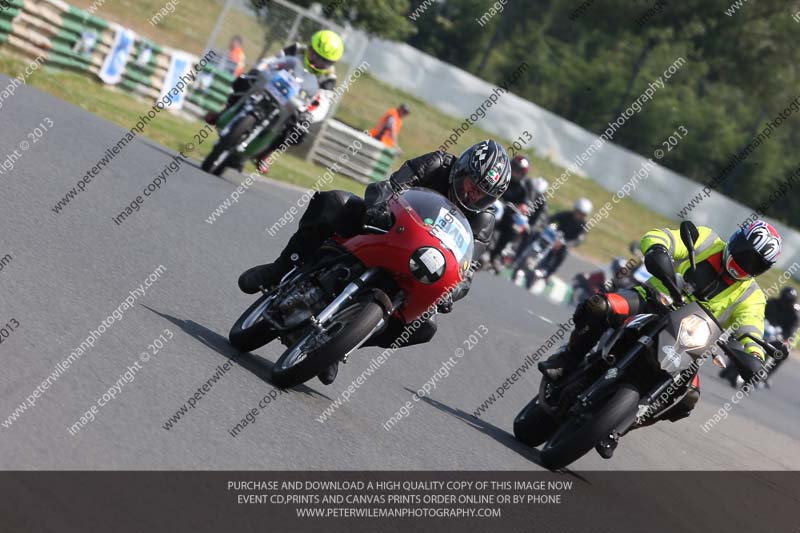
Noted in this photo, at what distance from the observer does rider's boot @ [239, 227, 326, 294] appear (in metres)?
8.10

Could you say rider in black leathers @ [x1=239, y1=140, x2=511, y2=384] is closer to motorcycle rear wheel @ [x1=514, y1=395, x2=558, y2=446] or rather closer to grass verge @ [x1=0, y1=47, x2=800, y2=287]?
motorcycle rear wheel @ [x1=514, y1=395, x2=558, y2=446]

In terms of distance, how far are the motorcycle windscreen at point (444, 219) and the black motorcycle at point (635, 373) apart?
1395 millimetres

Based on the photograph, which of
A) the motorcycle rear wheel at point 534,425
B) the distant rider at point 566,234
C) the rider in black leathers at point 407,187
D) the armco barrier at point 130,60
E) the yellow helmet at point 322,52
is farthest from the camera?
the distant rider at point 566,234

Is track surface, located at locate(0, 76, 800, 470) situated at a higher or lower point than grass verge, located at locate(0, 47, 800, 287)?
higher

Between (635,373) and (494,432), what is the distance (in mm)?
1373

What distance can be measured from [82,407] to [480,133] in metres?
38.0

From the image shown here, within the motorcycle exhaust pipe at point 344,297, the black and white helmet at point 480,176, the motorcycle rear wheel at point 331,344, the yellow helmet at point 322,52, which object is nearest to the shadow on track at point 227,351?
the motorcycle rear wheel at point 331,344

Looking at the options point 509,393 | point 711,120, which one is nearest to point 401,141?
point 711,120

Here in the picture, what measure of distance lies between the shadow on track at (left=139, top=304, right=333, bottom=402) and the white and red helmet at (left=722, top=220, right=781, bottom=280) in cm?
273

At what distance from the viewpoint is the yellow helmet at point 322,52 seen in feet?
53.5

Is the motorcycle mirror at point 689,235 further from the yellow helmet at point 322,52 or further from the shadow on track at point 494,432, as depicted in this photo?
the yellow helmet at point 322,52

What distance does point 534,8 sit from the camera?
5866 cm

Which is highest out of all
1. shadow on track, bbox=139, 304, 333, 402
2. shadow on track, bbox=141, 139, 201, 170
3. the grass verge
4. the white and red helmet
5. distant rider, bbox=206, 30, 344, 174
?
the white and red helmet

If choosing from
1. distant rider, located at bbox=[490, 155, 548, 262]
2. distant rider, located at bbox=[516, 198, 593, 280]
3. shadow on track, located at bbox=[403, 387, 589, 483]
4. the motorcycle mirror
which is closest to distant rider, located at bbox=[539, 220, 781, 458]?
the motorcycle mirror
